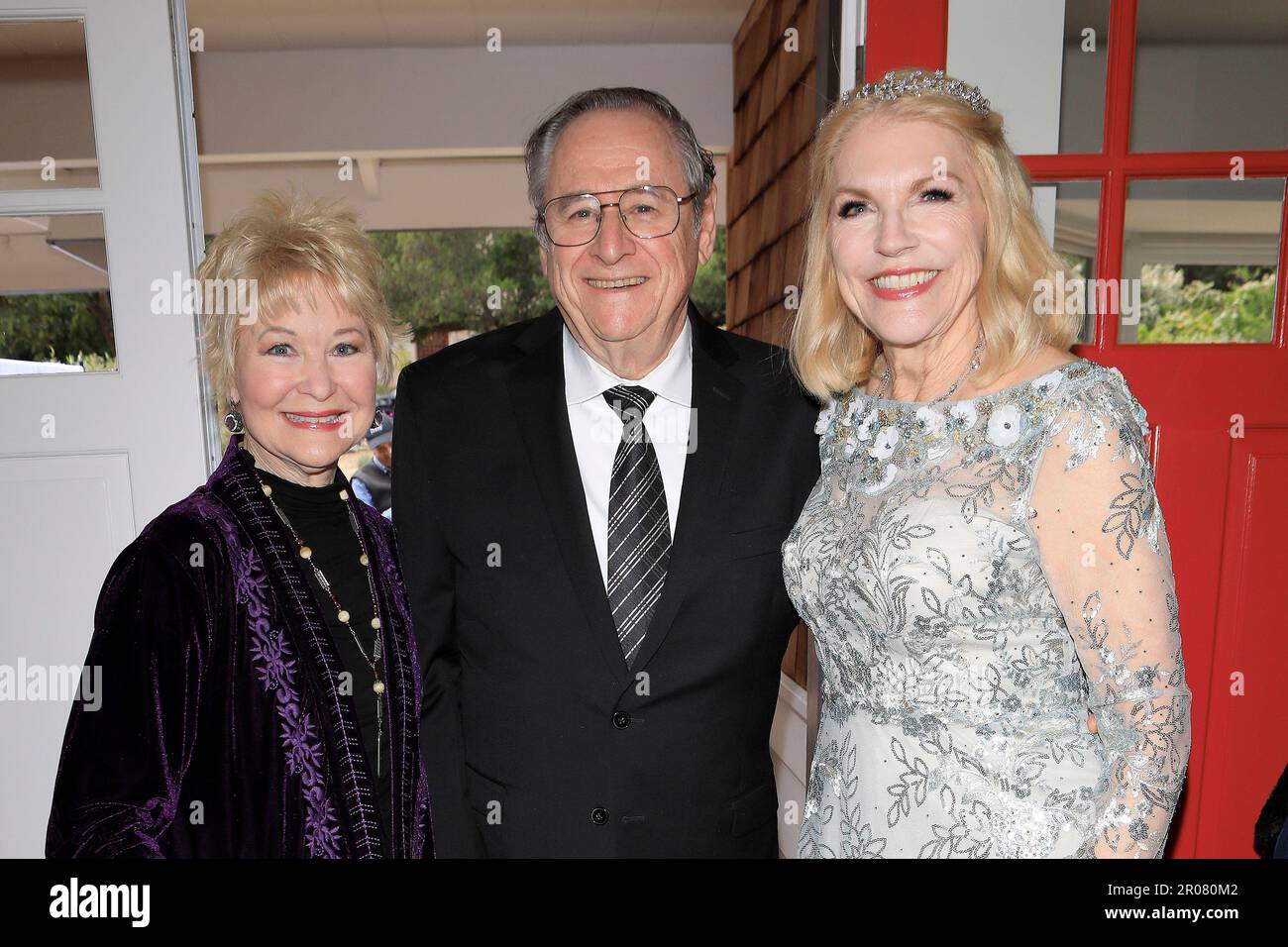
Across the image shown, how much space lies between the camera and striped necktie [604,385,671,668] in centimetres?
142

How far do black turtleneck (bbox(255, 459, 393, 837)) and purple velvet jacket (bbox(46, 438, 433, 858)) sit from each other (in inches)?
1.5

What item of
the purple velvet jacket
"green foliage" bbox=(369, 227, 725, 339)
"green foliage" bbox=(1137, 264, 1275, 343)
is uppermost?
"green foliage" bbox=(369, 227, 725, 339)

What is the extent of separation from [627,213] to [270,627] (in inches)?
36.6

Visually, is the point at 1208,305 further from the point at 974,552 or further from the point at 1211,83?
the point at 974,552

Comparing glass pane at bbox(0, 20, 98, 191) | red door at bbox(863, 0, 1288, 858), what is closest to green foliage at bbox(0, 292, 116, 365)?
glass pane at bbox(0, 20, 98, 191)

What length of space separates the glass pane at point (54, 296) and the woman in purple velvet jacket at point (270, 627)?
91 centimetres

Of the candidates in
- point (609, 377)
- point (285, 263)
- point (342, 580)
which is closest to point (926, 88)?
point (609, 377)

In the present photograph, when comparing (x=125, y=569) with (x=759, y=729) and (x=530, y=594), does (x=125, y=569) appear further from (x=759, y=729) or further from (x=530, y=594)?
(x=759, y=729)

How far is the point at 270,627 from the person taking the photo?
123 centimetres

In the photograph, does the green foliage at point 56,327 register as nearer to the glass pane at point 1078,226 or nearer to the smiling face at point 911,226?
the smiling face at point 911,226

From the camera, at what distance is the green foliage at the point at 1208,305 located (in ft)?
6.39

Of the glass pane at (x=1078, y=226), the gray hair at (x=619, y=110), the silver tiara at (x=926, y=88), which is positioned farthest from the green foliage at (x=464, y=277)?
the silver tiara at (x=926, y=88)

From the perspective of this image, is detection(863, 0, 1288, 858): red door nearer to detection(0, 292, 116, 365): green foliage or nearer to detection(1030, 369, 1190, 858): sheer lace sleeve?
detection(1030, 369, 1190, 858): sheer lace sleeve

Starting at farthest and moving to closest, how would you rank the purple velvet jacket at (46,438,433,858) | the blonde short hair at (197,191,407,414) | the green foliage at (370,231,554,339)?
the green foliage at (370,231,554,339), the blonde short hair at (197,191,407,414), the purple velvet jacket at (46,438,433,858)
